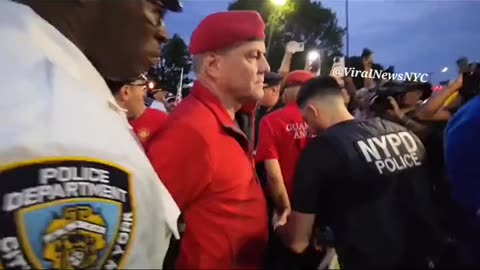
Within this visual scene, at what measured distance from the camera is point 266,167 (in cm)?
338

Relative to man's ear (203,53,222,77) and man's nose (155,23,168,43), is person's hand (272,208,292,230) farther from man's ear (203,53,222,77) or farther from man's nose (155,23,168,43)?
man's nose (155,23,168,43)

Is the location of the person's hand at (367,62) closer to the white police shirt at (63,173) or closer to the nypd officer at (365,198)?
the nypd officer at (365,198)

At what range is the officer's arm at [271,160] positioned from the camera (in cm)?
318

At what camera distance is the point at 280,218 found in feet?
8.59

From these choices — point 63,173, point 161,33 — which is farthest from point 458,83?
point 63,173

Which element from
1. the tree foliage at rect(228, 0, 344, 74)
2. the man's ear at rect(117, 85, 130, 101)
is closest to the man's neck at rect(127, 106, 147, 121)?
the man's ear at rect(117, 85, 130, 101)

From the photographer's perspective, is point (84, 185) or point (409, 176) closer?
point (84, 185)

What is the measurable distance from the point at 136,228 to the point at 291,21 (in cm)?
1545

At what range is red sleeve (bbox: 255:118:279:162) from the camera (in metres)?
3.43

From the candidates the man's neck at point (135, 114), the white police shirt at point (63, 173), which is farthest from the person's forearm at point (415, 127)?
the white police shirt at point (63, 173)

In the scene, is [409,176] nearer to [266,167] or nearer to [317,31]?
[266,167]

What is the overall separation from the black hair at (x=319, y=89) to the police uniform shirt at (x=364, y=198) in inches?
17.0

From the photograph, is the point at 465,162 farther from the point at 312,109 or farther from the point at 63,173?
the point at 63,173

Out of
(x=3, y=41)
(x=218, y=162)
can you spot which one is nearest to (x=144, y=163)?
(x=3, y=41)
